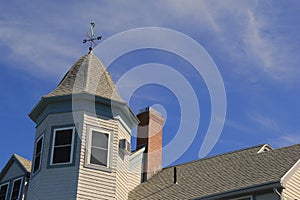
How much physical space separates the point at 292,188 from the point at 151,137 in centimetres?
969

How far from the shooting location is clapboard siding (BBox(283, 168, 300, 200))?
16.5m

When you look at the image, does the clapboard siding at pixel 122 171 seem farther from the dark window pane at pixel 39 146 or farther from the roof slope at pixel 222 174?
the dark window pane at pixel 39 146

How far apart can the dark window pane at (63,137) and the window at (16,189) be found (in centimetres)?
341

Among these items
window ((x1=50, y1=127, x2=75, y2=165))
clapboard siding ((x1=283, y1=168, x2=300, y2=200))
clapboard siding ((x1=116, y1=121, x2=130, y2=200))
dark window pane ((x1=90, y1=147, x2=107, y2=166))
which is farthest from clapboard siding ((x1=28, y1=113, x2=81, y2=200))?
clapboard siding ((x1=283, y1=168, x2=300, y2=200))

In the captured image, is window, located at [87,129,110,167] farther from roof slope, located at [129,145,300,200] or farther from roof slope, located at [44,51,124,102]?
roof slope, located at [129,145,300,200]

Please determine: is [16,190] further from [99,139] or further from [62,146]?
[99,139]

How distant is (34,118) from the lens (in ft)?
71.8

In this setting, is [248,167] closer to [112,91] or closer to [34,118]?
[112,91]

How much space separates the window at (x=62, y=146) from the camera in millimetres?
19578

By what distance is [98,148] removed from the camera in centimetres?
1989

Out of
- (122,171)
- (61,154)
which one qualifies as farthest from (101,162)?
(61,154)

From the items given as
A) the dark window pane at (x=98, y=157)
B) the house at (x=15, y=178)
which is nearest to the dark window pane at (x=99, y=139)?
the dark window pane at (x=98, y=157)

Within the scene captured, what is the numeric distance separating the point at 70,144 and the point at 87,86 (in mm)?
2377

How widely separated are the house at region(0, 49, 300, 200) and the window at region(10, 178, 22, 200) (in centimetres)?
4
